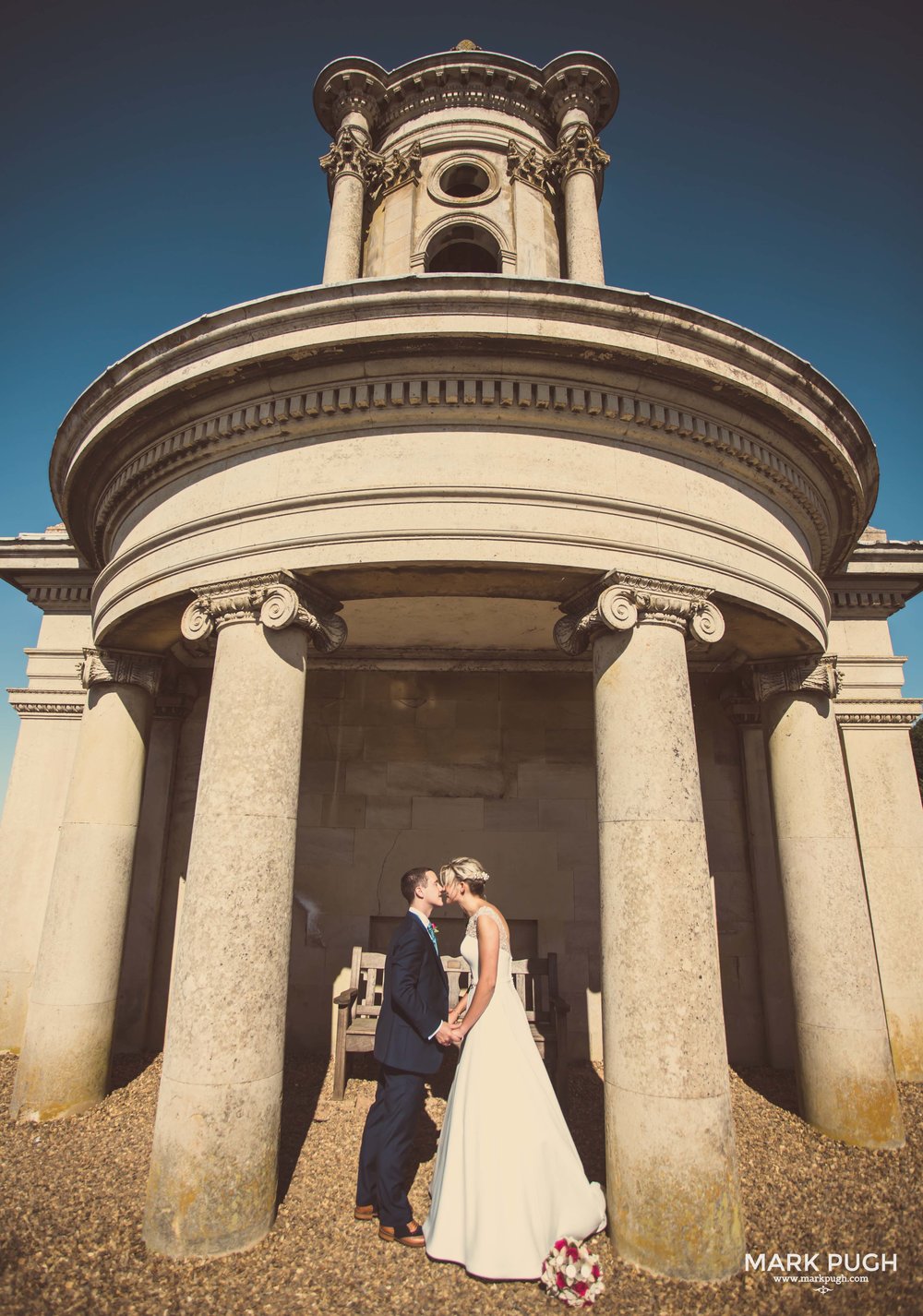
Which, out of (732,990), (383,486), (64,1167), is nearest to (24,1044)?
(64,1167)

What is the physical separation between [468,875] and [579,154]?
39.7 feet

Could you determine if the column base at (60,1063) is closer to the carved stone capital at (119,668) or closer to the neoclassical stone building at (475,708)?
the neoclassical stone building at (475,708)

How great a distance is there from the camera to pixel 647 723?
5.53 m

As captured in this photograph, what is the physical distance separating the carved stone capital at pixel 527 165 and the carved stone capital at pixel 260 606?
957cm

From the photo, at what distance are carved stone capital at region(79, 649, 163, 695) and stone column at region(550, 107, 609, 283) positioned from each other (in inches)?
335

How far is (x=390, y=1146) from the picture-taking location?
191 inches

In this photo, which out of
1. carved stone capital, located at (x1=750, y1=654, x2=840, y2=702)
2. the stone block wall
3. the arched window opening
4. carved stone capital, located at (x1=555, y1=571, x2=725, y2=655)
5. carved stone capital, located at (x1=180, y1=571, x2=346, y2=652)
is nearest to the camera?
carved stone capital, located at (x1=555, y1=571, x2=725, y2=655)

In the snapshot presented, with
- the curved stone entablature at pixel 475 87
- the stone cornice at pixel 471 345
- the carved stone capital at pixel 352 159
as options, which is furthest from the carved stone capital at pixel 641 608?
the curved stone entablature at pixel 475 87

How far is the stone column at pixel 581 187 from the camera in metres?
11.0

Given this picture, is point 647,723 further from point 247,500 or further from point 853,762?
point 853,762

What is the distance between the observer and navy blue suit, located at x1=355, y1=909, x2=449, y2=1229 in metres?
4.81

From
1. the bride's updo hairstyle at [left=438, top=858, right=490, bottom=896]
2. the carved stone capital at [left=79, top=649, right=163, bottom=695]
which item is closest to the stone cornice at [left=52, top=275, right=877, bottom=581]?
the carved stone capital at [left=79, top=649, right=163, bottom=695]

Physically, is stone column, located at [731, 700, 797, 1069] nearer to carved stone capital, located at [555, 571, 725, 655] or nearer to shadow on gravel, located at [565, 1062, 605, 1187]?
shadow on gravel, located at [565, 1062, 605, 1187]

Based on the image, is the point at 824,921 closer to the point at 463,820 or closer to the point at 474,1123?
the point at 474,1123
